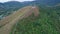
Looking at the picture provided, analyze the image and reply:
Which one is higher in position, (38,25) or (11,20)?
(11,20)

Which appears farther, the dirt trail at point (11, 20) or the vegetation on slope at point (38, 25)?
the vegetation on slope at point (38, 25)

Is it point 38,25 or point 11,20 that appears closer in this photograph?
point 11,20

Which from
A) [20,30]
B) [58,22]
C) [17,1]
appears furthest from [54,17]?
[17,1]

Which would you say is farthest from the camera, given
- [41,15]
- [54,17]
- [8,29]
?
[54,17]

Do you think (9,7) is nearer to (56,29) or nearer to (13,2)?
(13,2)

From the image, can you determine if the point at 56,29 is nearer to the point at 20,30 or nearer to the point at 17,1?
the point at 20,30

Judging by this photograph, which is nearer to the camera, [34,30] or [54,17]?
[34,30]

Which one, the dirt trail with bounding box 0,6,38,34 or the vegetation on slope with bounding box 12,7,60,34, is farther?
the vegetation on slope with bounding box 12,7,60,34

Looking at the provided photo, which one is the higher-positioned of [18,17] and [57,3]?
[18,17]

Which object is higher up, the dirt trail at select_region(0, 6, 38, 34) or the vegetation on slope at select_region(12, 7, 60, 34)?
the dirt trail at select_region(0, 6, 38, 34)

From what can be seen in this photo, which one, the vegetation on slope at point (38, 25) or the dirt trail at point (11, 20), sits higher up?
the dirt trail at point (11, 20)

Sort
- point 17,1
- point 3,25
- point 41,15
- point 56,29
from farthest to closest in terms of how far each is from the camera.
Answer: point 17,1 → point 41,15 → point 56,29 → point 3,25
